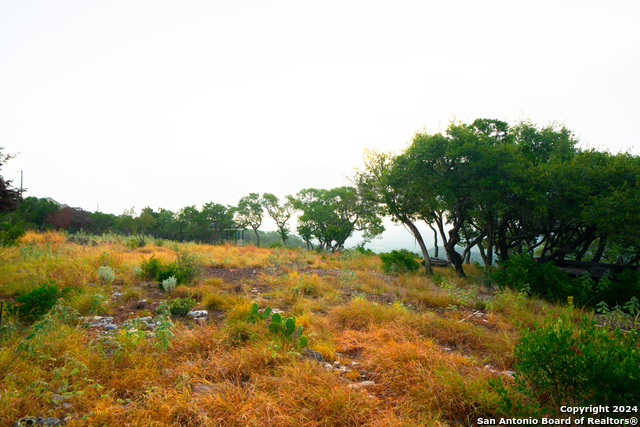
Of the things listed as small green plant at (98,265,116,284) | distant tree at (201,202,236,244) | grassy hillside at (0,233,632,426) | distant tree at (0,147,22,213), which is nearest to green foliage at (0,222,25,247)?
distant tree at (0,147,22,213)

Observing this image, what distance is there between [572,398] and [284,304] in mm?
4441

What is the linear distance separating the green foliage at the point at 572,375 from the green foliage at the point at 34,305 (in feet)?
18.4

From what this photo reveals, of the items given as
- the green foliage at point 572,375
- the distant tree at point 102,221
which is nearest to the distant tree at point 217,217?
the distant tree at point 102,221

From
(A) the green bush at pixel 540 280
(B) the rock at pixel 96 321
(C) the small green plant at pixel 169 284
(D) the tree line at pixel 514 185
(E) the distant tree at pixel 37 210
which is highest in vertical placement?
(D) the tree line at pixel 514 185

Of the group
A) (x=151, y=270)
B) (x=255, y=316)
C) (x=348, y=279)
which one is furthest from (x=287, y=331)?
(x=151, y=270)

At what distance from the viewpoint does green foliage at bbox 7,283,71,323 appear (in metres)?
3.86

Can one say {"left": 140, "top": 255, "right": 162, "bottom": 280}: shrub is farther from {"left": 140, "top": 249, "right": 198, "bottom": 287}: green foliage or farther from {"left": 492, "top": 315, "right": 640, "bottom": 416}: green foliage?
{"left": 492, "top": 315, "right": 640, "bottom": 416}: green foliage

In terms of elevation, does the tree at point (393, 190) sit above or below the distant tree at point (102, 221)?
above

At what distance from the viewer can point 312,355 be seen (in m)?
3.28

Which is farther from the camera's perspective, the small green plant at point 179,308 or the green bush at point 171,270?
the green bush at point 171,270

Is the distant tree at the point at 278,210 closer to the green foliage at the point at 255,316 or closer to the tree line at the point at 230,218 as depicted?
the tree line at the point at 230,218

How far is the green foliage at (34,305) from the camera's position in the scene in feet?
12.7

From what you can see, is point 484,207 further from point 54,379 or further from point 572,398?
point 54,379

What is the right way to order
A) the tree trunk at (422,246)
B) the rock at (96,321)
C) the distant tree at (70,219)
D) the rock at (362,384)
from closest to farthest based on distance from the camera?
1. the rock at (362,384)
2. the rock at (96,321)
3. the tree trunk at (422,246)
4. the distant tree at (70,219)
